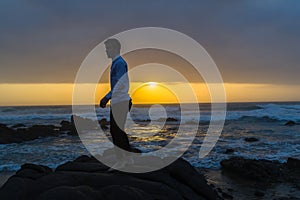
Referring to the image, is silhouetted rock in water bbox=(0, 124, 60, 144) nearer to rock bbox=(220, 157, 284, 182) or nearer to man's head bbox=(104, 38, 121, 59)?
rock bbox=(220, 157, 284, 182)

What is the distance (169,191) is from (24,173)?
2.58 meters

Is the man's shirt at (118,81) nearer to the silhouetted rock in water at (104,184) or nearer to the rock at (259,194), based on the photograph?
the silhouetted rock in water at (104,184)

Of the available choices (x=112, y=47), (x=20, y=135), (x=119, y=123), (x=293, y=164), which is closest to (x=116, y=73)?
(x=112, y=47)

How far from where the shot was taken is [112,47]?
504 cm

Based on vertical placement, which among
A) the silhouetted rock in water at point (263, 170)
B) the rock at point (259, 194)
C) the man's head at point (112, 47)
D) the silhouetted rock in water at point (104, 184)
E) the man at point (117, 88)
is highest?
the man's head at point (112, 47)

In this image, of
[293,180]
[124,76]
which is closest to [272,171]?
[293,180]

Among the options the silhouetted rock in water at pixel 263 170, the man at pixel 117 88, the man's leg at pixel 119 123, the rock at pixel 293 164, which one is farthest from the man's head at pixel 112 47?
the rock at pixel 293 164

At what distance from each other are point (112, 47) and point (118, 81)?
53 centimetres

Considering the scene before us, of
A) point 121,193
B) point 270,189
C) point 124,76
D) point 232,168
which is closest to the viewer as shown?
point 121,193

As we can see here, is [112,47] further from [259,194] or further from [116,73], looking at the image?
[259,194]

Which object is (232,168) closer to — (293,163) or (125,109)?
(293,163)

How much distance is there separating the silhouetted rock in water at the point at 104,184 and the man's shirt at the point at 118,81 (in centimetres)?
118

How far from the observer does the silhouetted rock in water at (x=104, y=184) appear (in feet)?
13.6

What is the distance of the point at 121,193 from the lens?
4148 millimetres
